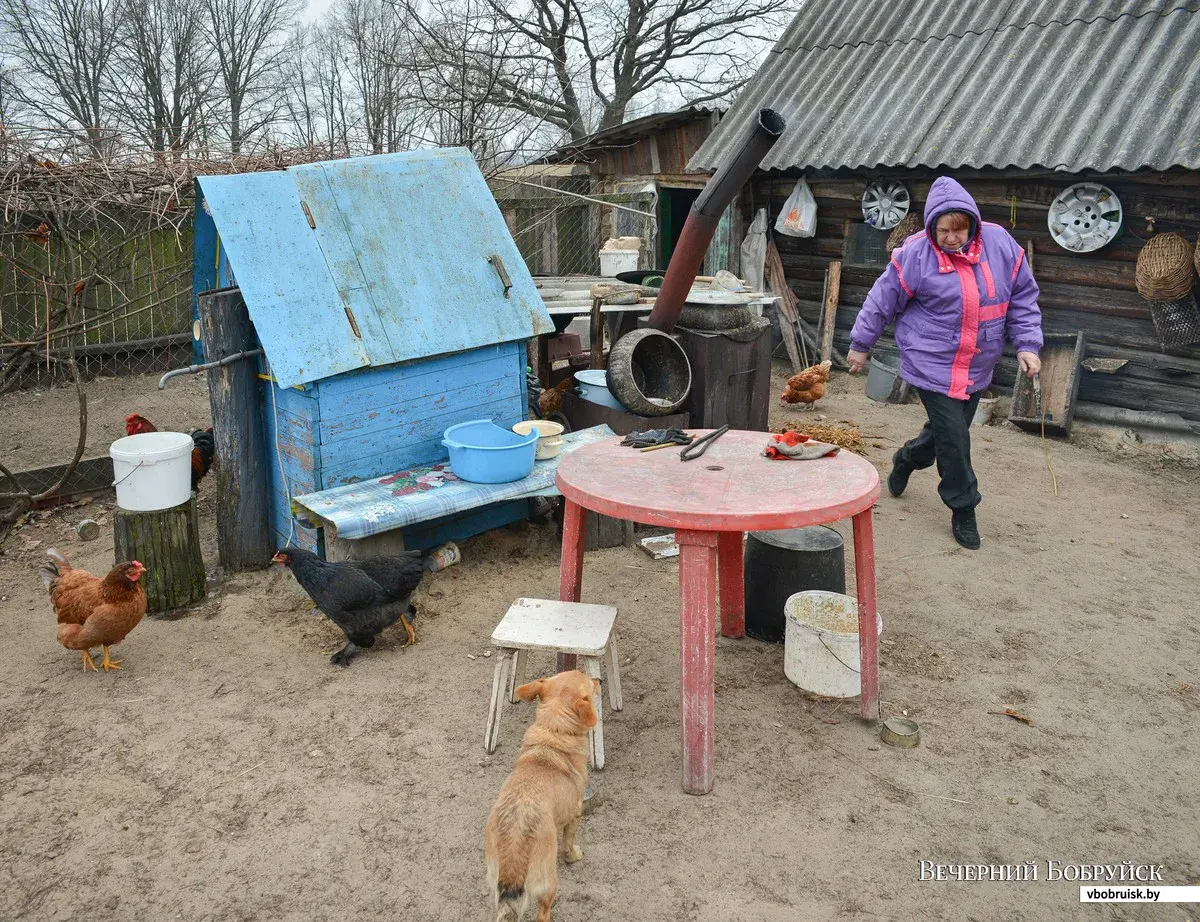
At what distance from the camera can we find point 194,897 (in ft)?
9.29

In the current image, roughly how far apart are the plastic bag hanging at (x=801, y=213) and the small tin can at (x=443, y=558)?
626cm

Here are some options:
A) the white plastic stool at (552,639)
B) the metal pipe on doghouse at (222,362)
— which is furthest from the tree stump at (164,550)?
the white plastic stool at (552,639)

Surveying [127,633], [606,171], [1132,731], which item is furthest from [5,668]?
[606,171]

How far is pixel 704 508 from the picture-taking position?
3119mm

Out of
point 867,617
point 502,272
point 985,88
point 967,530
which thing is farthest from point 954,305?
point 985,88

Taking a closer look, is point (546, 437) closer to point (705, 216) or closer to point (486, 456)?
point (486, 456)

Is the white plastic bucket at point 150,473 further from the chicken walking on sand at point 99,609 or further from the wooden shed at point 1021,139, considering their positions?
the wooden shed at point 1021,139

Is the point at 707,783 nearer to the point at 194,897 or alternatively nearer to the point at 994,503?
the point at 194,897

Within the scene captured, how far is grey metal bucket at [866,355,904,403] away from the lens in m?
9.02

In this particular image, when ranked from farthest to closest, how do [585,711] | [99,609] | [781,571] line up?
[781,571], [99,609], [585,711]

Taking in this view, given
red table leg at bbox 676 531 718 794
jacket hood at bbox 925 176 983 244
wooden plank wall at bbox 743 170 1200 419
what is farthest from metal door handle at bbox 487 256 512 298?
wooden plank wall at bbox 743 170 1200 419

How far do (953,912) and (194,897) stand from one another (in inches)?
91.9

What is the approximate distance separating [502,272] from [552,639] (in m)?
2.76

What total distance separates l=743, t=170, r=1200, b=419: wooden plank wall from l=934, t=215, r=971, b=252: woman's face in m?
3.24
